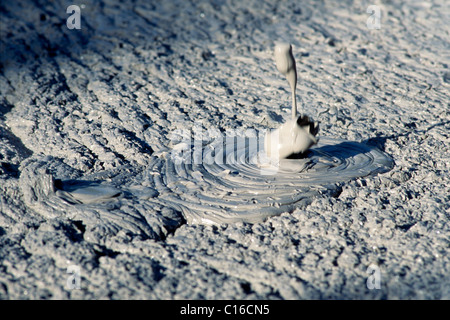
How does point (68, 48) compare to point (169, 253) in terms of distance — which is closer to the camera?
point (169, 253)

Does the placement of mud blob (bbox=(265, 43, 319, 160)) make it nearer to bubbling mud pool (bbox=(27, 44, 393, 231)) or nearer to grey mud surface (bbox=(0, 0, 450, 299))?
bubbling mud pool (bbox=(27, 44, 393, 231))

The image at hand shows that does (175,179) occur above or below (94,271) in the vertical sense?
above

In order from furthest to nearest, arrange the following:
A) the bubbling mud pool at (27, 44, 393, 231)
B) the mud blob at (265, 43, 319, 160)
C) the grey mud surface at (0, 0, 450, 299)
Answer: the mud blob at (265, 43, 319, 160) < the bubbling mud pool at (27, 44, 393, 231) < the grey mud surface at (0, 0, 450, 299)

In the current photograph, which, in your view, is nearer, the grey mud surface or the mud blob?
the grey mud surface

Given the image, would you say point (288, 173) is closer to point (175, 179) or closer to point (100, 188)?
point (175, 179)

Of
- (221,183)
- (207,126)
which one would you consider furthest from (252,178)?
(207,126)

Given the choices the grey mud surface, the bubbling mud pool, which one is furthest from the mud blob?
the grey mud surface

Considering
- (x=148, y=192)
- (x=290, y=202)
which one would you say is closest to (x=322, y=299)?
(x=290, y=202)
